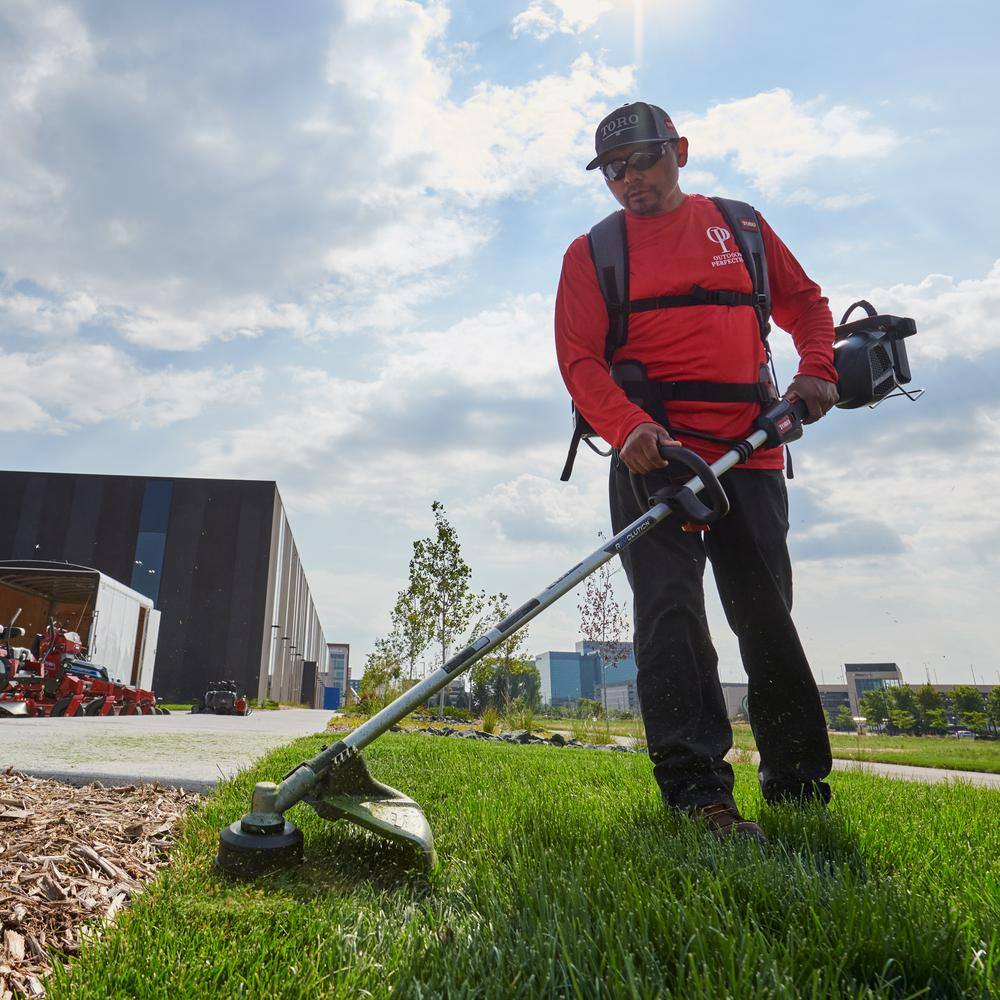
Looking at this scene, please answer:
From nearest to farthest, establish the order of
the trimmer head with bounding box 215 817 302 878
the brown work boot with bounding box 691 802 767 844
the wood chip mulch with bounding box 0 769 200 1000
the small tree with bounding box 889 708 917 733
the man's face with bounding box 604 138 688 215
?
the wood chip mulch with bounding box 0 769 200 1000
the trimmer head with bounding box 215 817 302 878
the brown work boot with bounding box 691 802 767 844
the man's face with bounding box 604 138 688 215
the small tree with bounding box 889 708 917 733

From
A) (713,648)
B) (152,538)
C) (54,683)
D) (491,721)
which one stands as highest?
(152,538)

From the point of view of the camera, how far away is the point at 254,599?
37.4 metres

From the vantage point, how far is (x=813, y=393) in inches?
114

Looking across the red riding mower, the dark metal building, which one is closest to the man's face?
the red riding mower

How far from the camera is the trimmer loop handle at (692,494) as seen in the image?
2316 mm

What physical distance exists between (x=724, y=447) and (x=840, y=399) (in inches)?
29.6

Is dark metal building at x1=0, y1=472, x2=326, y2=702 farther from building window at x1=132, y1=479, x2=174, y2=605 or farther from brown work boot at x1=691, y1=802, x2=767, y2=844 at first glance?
brown work boot at x1=691, y1=802, x2=767, y2=844

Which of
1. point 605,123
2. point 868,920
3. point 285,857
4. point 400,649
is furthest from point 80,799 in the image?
point 400,649

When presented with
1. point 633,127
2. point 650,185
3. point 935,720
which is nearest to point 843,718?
point 650,185

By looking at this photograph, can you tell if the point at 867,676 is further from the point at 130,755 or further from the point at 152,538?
the point at 130,755

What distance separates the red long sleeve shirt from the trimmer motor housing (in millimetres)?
181

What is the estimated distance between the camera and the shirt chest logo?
2842 millimetres

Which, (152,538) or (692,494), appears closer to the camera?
(692,494)

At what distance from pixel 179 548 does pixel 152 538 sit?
5.61 ft
